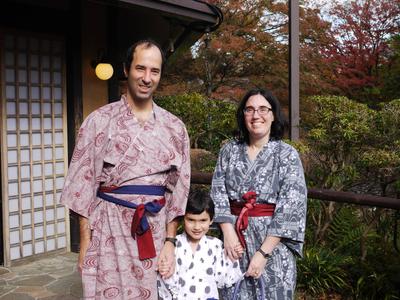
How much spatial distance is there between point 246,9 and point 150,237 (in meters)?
9.52

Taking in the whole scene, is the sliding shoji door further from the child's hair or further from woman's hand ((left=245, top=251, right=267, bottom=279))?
woman's hand ((left=245, top=251, right=267, bottom=279))

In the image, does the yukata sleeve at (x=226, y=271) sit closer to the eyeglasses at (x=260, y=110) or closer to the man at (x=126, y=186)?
the man at (x=126, y=186)

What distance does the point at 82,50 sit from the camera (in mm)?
4980

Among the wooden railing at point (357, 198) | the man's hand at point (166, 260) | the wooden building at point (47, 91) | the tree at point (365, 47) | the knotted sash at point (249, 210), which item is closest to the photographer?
the man's hand at point (166, 260)

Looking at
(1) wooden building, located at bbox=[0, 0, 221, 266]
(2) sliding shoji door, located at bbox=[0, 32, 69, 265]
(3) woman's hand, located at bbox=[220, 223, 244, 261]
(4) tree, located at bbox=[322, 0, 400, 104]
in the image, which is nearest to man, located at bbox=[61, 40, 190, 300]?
(3) woman's hand, located at bbox=[220, 223, 244, 261]

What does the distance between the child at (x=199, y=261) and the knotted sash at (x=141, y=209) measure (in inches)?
11.8

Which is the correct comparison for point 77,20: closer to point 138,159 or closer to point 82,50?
point 82,50

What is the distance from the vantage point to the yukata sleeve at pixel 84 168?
1.98 m

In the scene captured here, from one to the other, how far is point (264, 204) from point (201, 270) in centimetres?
46

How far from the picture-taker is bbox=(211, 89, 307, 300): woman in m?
2.20

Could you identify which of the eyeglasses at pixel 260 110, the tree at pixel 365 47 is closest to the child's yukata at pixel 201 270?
the eyeglasses at pixel 260 110

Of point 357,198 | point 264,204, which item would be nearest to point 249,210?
point 264,204

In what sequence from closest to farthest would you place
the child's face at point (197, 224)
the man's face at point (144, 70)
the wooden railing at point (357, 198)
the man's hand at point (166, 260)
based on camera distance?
the man's face at point (144, 70) → the man's hand at point (166, 260) → the child's face at point (197, 224) → the wooden railing at point (357, 198)

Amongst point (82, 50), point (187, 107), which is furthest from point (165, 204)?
point (187, 107)
